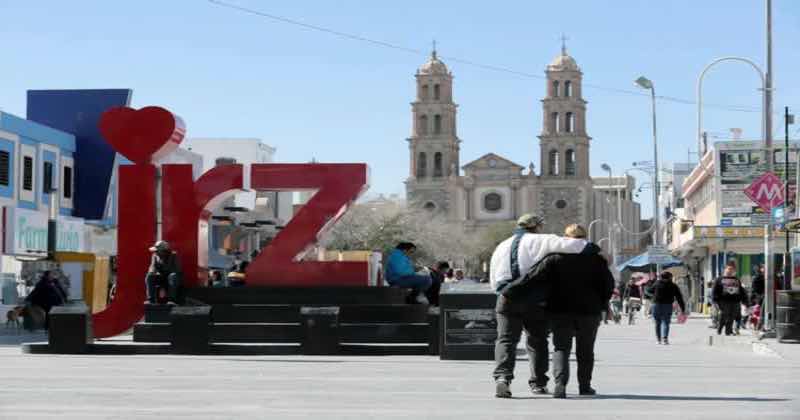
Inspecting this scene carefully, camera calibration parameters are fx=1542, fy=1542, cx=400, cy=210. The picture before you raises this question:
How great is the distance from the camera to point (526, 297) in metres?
13.7

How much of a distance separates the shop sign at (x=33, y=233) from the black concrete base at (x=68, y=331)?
18660 mm

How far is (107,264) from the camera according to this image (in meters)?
41.3

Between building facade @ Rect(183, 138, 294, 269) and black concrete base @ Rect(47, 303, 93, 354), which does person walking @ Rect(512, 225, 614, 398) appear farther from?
building facade @ Rect(183, 138, 294, 269)

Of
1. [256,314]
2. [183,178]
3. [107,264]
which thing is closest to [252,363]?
[256,314]

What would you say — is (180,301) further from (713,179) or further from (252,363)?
(713,179)

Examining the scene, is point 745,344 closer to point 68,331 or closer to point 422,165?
point 68,331

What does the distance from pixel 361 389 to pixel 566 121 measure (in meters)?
154

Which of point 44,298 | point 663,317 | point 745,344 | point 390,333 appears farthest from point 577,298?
point 44,298

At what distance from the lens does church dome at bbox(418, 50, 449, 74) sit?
17200 cm

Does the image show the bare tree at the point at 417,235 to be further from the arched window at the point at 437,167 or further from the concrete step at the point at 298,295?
the concrete step at the point at 298,295

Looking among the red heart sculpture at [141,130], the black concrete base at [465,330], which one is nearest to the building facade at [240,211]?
the red heart sculpture at [141,130]

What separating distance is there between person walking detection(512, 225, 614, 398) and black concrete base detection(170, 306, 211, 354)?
29.5 feet

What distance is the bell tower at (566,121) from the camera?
167 metres

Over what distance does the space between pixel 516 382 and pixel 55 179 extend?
35.8m
